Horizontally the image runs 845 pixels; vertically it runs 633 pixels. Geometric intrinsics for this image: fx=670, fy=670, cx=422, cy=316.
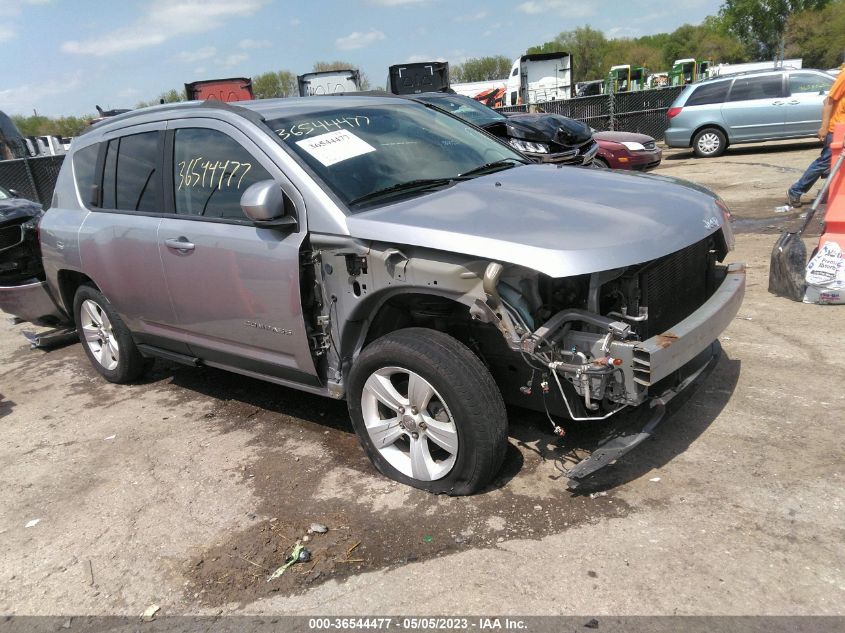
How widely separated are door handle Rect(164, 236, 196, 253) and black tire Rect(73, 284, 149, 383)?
4.05ft

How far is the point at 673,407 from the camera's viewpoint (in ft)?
10.8

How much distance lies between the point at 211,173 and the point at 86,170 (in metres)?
1.69

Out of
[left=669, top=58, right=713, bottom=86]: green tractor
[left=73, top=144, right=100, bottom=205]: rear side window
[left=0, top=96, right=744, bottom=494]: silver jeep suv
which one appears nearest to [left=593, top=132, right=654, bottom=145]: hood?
[left=0, top=96, right=744, bottom=494]: silver jeep suv

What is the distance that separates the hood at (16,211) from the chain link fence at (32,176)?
33.5 ft

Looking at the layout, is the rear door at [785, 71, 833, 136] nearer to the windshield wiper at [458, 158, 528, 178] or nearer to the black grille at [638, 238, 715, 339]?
the windshield wiper at [458, 158, 528, 178]

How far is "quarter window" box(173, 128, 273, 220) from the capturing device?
12.1 ft

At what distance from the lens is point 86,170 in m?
4.97

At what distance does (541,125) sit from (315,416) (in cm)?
724

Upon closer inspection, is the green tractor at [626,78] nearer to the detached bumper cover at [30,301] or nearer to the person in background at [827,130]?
the person in background at [827,130]

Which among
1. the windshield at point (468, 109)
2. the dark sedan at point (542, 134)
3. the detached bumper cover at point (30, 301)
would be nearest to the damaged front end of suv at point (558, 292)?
the detached bumper cover at point (30, 301)

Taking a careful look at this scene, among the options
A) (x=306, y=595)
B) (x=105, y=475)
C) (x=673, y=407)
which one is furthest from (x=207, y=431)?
(x=673, y=407)

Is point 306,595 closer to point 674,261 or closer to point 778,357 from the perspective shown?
point 674,261

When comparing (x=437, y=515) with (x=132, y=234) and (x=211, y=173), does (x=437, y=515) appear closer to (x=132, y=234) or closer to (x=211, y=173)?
(x=211, y=173)

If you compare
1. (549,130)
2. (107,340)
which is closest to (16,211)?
(107,340)
